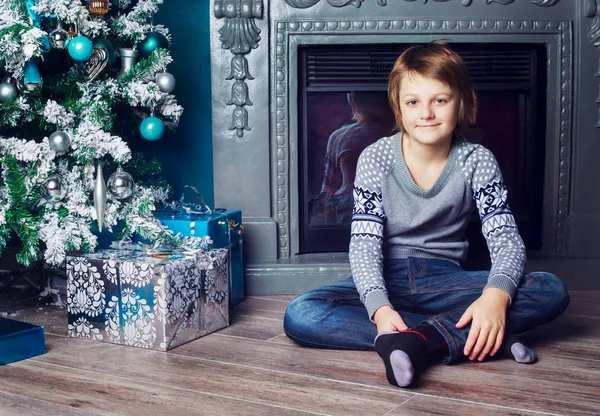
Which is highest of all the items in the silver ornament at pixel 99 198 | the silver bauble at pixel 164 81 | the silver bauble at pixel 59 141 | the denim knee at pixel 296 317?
the silver bauble at pixel 164 81

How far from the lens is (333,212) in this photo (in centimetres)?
261

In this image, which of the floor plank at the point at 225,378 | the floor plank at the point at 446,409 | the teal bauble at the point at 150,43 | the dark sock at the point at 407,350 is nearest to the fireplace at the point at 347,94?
the teal bauble at the point at 150,43

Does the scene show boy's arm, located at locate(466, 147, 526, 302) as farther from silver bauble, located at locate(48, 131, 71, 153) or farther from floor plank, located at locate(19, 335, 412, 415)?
silver bauble, located at locate(48, 131, 71, 153)

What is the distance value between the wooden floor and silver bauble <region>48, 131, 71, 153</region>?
1.69 feet

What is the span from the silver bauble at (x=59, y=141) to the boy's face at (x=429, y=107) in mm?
946

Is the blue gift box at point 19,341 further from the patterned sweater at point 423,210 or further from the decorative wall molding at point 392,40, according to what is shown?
the decorative wall molding at point 392,40

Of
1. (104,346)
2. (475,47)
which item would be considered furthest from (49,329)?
(475,47)

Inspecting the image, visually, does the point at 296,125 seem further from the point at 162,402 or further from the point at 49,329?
the point at 162,402

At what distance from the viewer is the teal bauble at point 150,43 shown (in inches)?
86.4

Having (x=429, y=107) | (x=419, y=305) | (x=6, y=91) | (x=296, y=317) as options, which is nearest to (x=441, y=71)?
(x=429, y=107)

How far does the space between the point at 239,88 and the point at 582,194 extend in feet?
4.16

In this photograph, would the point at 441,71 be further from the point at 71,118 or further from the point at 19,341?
the point at 19,341

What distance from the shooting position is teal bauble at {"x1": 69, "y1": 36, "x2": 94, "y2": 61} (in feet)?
6.31

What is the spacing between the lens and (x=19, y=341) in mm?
1644
